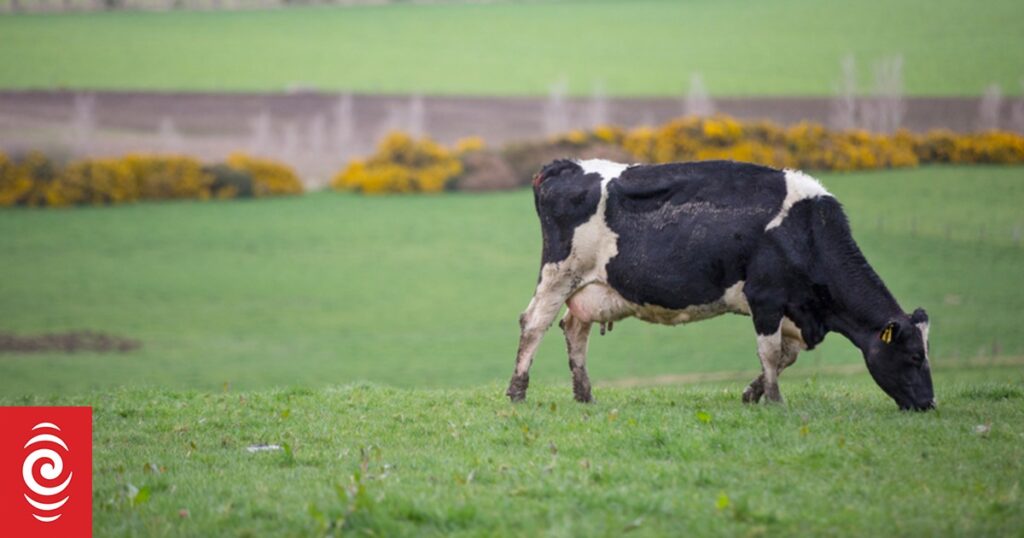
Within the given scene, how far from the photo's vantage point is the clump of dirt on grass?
44.2 m

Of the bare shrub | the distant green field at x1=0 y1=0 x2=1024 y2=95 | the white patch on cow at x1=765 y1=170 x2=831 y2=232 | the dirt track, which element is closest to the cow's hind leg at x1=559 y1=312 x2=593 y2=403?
the white patch on cow at x1=765 y1=170 x2=831 y2=232

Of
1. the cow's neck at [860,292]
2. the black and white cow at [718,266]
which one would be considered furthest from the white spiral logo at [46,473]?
the cow's neck at [860,292]

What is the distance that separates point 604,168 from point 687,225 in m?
1.37

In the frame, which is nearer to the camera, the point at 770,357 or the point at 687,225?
the point at 770,357

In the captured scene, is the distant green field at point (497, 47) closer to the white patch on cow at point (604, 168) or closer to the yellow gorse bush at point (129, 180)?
the yellow gorse bush at point (129, 180)

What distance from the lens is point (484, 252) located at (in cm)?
5841

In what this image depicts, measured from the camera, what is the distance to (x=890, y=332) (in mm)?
14492

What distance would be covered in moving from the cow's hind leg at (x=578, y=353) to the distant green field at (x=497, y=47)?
53422 mm

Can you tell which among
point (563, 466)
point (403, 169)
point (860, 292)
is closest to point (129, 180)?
point (403, 169)

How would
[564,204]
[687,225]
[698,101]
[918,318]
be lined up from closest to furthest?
[918,318], [687,225], [564,204], [698,101]

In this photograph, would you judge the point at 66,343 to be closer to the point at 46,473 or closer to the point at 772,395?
the point at 772,395

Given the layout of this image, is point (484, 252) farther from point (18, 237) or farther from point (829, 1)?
point (829, 1)

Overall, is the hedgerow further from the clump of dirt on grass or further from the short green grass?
the short green grass

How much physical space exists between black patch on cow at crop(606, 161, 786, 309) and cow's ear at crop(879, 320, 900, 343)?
1646mm
